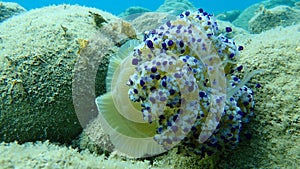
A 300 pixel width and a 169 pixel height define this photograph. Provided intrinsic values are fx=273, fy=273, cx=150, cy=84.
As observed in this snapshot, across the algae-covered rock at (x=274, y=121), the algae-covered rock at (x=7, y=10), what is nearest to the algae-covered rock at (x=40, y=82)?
the algae-covered rock at (x=274, y=121)

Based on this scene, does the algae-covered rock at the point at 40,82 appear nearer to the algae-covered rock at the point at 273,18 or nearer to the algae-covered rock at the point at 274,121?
the algae-covered rock at the point at 274,121

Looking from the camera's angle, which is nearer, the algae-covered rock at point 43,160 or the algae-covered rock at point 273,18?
the algae-covered rock at point 43,160

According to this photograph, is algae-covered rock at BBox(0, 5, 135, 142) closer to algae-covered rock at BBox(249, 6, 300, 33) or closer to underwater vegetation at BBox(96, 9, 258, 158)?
underwater vegetation at BBox(96, 9, 258, 158)

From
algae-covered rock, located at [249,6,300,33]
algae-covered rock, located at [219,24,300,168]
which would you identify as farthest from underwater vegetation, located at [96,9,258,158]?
algae-covered rock, located at [249,6,300,33]

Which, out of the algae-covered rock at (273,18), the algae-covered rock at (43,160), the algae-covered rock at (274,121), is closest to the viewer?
the algae-covered rock at (43,160)

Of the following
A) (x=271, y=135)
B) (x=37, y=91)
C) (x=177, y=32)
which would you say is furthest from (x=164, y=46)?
(x=37, y=91)

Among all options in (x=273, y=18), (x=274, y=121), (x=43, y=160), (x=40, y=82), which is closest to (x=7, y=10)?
(x=40, y=82)
